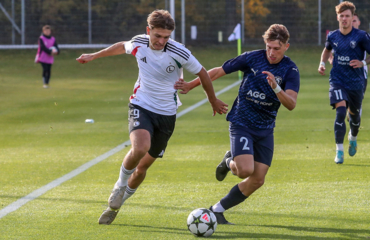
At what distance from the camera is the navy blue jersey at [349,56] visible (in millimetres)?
9203

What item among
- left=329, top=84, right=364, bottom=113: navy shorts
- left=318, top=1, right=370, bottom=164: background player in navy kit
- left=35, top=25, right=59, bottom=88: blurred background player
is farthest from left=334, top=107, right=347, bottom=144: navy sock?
left=35, top=25, right=59, bottom=88: blurred background player

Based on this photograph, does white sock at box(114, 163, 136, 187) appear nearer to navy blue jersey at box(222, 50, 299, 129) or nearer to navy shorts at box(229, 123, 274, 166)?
navy shorts at box(229, 123, 274, 166)

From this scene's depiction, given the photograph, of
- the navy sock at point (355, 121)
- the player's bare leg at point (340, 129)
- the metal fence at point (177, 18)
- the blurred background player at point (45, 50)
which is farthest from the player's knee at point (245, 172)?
the metal fence at point (177, 18)

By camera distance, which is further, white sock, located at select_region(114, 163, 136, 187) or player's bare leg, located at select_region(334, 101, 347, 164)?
player's bare leg, located at select_region(334, 101, 347, 164)

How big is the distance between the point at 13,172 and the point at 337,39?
16.8 ft

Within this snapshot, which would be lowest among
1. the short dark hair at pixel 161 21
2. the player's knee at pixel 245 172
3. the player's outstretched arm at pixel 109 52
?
the player's knee at pixel 245 172

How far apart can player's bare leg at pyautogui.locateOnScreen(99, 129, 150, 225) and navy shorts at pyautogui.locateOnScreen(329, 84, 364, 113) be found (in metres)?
4.17

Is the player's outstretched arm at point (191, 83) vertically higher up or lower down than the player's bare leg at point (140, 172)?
higher up

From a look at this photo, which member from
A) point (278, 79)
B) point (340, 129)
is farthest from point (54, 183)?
point (340, 129)

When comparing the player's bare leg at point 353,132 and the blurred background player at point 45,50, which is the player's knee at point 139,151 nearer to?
the player's bare leg at point 353,132

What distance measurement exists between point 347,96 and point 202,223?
4.66m

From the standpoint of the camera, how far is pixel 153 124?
5980 millimetres

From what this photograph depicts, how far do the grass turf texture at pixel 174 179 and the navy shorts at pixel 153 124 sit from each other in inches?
26.6

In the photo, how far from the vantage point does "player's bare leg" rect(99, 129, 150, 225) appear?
5641 millimetres
